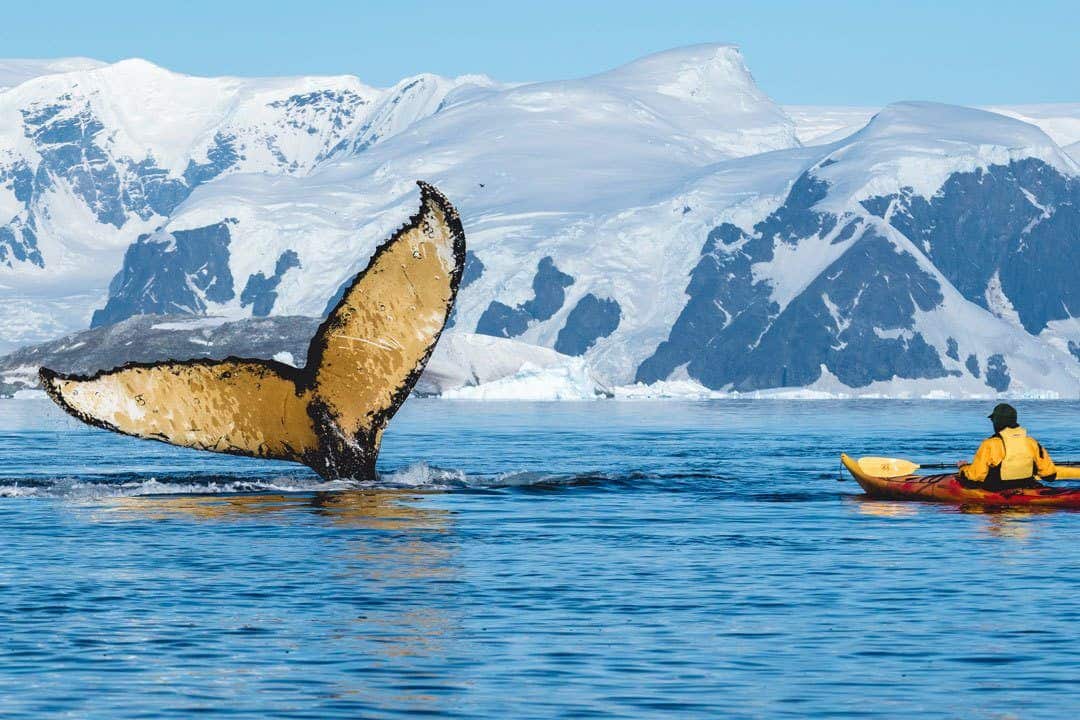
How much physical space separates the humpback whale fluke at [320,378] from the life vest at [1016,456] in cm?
1108

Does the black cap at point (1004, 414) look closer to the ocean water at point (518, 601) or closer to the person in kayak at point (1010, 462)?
the person in kayak at point (1010, 462)

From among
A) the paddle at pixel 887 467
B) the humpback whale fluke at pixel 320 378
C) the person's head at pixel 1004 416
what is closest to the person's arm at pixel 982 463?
the person's head at pixel 1004 416

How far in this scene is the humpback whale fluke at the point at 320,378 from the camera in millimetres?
18406

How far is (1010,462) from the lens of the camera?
1080 inches

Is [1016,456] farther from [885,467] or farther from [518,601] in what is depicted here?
[518,601]

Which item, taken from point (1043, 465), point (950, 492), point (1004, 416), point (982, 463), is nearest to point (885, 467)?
point (950, 492)

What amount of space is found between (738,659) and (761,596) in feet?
11.8

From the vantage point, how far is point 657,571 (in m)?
20.8

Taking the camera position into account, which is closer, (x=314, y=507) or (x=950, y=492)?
(x=314, y=507)

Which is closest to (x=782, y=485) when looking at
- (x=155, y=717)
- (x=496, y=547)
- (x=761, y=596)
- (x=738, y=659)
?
(x=496, y=547)

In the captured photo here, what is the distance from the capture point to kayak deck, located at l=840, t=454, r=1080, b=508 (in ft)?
90.8

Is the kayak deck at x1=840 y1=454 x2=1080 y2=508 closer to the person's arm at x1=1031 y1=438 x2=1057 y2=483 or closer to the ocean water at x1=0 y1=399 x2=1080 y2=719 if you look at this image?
the person's arm at x1=1031 y1=438 x2=1057 y2=483

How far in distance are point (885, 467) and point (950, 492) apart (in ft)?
6.70

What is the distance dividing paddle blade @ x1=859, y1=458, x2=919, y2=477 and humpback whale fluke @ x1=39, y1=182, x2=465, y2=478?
1296 centimetres
